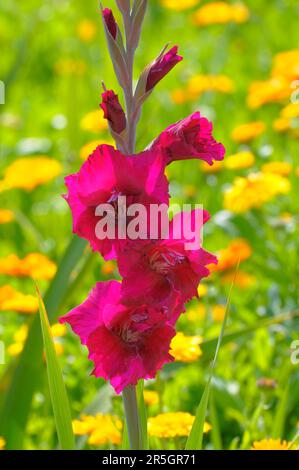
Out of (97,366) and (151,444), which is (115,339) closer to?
(97,366)

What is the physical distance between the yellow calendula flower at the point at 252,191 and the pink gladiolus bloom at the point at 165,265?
1.03 meters

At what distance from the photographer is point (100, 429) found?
1.38m

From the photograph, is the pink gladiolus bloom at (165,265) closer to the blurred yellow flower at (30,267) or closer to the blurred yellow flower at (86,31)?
the blurred yellow flower at (30,267)

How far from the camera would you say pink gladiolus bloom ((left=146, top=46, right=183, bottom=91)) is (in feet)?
3.39

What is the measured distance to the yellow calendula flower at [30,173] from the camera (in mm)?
2436

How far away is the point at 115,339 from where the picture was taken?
1.00 metres

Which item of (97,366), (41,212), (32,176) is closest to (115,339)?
(97,366)

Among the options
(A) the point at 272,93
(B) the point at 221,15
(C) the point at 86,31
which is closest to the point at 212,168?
(A) the point at 272,93

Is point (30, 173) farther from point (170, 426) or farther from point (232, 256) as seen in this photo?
point (170, 426)

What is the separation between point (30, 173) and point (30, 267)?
496 millimetres

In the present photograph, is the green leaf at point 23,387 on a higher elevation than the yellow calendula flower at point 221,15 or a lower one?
lower

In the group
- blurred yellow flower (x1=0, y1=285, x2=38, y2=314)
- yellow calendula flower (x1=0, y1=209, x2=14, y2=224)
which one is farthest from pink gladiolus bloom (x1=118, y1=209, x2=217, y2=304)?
yellow calendula flower (x1=0, y1=209, x2=14, y2=224)

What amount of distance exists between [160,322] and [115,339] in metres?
0.06

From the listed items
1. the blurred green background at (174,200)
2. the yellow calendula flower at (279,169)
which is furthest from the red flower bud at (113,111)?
the yellow calendula flower at (279,169)
